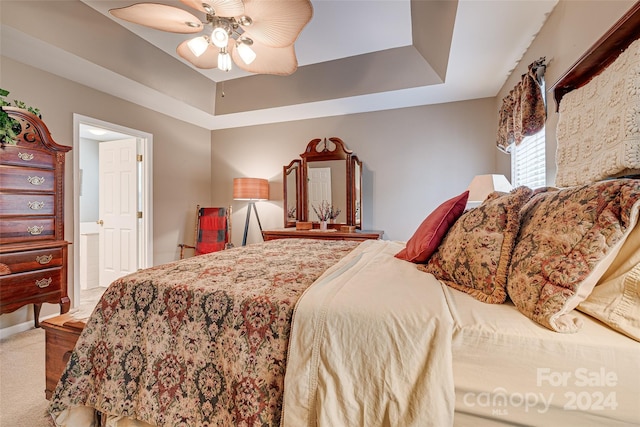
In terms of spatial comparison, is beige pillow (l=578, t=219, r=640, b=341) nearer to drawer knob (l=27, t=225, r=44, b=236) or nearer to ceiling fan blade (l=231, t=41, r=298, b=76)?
ceiling fan blade (l=231, t=41, r=298, b=76)

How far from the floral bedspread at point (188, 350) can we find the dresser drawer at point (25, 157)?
194 centimetres

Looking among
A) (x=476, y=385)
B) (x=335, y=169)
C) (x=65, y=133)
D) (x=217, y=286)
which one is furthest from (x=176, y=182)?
(x=476, y=385)

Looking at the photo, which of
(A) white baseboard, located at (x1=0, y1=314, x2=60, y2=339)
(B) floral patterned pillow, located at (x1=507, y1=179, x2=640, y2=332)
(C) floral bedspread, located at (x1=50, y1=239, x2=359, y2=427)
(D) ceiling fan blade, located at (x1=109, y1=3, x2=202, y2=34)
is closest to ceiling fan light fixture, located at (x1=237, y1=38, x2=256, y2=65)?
(D) ceiling fan blade, located at (x1=109, y1=3, x2=202, y2=34)

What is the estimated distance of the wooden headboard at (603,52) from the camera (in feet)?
3.36

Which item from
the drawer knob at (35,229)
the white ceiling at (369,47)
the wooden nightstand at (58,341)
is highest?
the white ceiling at (369,47)

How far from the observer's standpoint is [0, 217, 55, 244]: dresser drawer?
2179 millimetres

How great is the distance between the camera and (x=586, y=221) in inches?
32.4

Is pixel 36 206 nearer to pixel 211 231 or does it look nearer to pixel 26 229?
pixel 26 229

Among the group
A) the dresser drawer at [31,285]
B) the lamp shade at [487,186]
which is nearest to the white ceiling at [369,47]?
the lamp shade at [487,186]

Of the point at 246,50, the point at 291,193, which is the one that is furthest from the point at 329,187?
the point at 246,50

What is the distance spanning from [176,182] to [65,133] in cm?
Result: 140

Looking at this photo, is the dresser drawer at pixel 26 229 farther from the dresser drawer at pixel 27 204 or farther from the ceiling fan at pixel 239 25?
the ceiling fan at pixel 239 25

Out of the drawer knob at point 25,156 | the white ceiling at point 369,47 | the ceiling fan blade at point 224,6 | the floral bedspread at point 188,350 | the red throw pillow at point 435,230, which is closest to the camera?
the floral bedspread at point 188,350

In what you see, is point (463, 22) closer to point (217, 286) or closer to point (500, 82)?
point (500, 82)
